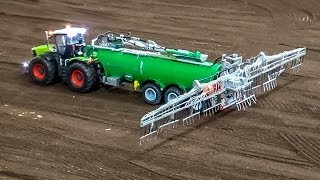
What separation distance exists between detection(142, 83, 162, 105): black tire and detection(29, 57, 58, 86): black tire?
1915 mm

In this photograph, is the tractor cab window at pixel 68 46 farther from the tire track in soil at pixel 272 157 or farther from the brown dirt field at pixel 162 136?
the tire track in soil at pixel 272 157

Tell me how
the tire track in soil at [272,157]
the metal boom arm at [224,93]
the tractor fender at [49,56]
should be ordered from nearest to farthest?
the tire track in soil at [272,157] < the metal boom arm at [224,93] < the tractor fender at [49,56]

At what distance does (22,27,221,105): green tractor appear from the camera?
10023 millimetres

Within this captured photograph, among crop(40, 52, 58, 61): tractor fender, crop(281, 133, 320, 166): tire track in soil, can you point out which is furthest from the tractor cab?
crop(281, 133, 320, 166): tire track in soil

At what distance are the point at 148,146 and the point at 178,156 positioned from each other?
21.3 inches

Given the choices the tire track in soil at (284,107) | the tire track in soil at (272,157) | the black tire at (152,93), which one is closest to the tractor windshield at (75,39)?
the black tire at (152,93)

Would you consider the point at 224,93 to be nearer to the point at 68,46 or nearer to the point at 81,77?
the point at 81,77

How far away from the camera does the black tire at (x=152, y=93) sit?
10.2 metres

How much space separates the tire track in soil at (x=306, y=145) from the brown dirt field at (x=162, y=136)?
1cm

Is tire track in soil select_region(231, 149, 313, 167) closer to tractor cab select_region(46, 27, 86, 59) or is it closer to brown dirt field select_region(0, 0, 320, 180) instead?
brown dirt field select_region(0, 0, 320, 180)

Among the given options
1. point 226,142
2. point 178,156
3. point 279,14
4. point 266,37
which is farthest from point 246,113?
point 279,14

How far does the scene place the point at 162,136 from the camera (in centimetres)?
913

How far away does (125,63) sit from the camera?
416 inches

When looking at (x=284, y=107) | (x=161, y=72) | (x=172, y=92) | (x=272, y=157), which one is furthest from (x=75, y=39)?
(x=272, y=157)
